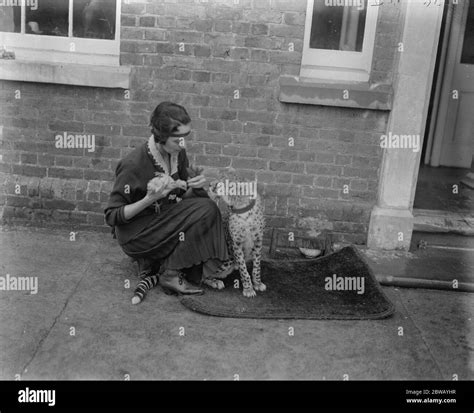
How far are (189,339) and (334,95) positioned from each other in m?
2.86

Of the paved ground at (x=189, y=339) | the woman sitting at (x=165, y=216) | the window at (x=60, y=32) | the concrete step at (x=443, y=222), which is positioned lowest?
the paved ground at (x=189, y=339)

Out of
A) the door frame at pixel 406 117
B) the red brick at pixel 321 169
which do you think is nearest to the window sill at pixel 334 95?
the door frame at pixel 406 117

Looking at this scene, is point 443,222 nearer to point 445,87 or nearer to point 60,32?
point 445,87

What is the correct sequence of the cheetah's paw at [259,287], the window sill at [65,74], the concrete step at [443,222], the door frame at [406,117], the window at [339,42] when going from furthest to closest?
the concrete step at [443,222] < the window at [339,42] < the window sill at [65,74] < the door frame at [406,117] < the cheetah's paw at [259,287]

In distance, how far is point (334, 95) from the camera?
5.73 m

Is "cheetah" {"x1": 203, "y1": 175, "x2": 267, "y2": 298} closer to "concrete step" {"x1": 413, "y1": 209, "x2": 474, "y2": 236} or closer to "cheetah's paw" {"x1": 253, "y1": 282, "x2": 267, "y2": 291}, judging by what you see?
"cheetah's paw" {"x1": 253, "y1": 282, "x2": 267, "y2": 291}

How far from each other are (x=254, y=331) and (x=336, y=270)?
1.33m

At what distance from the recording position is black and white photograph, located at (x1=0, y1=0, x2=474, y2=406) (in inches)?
183

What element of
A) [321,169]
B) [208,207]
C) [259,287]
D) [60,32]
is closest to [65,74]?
[60,32]

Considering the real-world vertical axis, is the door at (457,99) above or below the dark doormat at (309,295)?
above

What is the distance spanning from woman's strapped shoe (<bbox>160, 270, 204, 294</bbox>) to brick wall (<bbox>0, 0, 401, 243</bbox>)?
5.03 ft

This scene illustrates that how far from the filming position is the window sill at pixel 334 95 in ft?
18.8

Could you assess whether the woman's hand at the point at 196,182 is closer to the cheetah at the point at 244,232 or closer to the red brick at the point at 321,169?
the cheetah at the point at 244,232

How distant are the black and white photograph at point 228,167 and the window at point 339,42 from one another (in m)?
0.01
